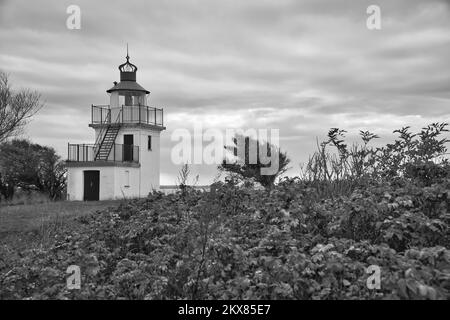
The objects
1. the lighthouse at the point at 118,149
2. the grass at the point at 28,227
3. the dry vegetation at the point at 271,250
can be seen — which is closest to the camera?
the dry vegetation at the point at 271,250

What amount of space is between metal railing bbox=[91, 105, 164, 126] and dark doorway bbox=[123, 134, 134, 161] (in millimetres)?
1201

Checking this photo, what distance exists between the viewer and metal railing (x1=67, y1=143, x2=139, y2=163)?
1506 inches

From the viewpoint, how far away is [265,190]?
33.6 feet

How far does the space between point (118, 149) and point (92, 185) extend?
9.86 feet

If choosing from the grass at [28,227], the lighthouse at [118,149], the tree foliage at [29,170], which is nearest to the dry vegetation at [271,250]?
the grass at [28,227]

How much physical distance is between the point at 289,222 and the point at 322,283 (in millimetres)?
1939

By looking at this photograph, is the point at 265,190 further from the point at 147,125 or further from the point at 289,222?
the point at 147,125

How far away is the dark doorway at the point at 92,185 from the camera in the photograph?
3750 cm

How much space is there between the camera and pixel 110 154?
128 feet

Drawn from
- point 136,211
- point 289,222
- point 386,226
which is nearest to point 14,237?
point 136,211

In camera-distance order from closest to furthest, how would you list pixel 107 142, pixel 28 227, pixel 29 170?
pixel 28 227
pixel 107 142
pixel 29 170

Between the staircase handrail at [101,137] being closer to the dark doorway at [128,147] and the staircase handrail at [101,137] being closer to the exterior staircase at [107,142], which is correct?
the exterior staircase at [107,142]

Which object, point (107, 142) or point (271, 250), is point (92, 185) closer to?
point (107, 142)

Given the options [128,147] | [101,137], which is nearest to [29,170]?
[101,137]
